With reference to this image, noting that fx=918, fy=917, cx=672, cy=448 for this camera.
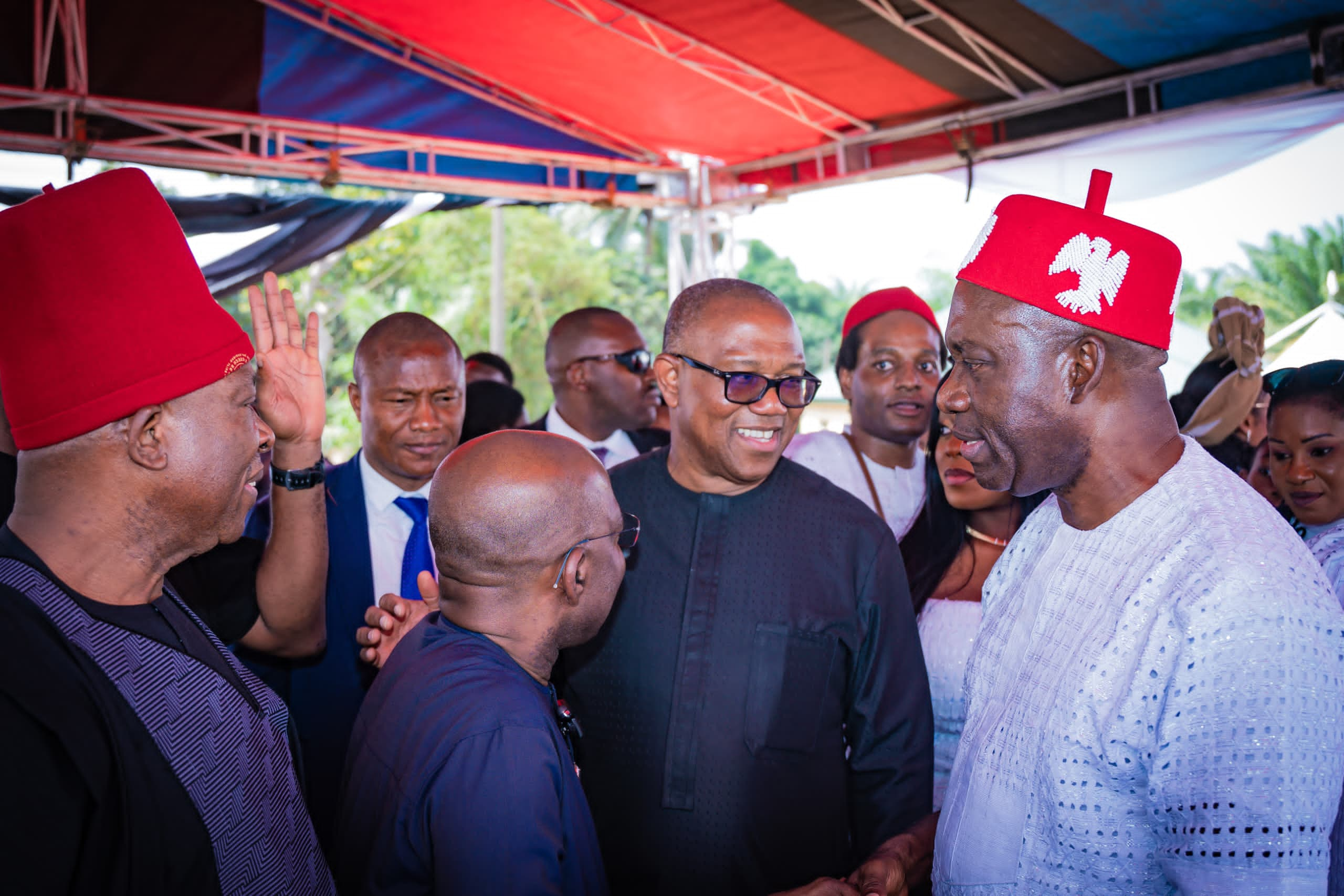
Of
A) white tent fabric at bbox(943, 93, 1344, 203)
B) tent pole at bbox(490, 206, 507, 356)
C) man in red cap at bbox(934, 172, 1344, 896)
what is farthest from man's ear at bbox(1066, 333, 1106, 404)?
tent pole at bbox(490, 206, 507, 356)

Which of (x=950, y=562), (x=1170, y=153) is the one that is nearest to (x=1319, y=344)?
(x=1170, y=153)

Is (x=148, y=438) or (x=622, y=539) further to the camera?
(x=622, y=539)

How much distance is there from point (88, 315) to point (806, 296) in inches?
1560

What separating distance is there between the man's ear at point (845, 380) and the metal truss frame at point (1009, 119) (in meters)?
3.50

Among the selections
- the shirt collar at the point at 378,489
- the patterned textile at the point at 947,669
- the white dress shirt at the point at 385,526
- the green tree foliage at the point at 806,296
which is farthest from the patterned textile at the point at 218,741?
the green tree foliage at the point at 806,296

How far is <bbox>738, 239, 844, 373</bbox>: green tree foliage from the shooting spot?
1523 inches

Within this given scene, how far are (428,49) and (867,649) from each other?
7029mm

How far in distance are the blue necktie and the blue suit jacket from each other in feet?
0.37

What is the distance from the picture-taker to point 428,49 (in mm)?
7645

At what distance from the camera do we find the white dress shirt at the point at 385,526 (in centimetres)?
313

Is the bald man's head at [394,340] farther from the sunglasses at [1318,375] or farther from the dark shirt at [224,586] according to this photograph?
the sunglasses at [1318,375]

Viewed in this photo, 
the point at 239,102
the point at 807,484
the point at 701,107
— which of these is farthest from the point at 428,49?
the point at 807,484

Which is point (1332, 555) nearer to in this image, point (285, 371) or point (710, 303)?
point (710, 303)

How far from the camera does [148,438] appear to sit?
1438 mm
